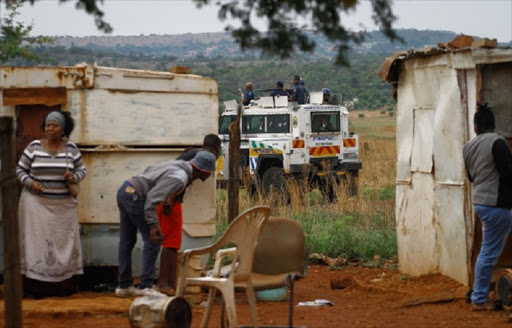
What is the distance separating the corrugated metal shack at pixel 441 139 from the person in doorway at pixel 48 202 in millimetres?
3934

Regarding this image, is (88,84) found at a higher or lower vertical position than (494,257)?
higher

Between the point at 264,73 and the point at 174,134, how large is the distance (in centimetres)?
6617

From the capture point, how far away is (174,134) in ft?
34.2

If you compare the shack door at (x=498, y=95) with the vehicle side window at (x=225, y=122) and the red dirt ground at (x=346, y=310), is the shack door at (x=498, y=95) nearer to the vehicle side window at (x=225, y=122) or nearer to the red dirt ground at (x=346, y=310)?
the red dirt ground at (x=346, y=310)

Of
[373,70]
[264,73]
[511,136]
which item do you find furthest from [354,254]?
[373,70]

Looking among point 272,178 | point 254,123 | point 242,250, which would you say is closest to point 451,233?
point 242,250

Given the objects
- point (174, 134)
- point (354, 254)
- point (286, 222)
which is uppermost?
point (174, 134)

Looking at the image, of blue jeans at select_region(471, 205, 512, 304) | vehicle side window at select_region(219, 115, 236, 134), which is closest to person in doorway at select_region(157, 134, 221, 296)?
blue jeans at select_region(471, 205, 512, 304)

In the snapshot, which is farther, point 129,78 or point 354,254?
point 354,254

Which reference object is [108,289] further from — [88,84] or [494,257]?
[494,257]

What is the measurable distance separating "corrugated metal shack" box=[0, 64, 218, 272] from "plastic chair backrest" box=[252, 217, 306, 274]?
198 cm

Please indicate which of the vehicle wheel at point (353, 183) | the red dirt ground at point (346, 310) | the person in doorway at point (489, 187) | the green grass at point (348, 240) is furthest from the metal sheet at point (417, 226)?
the vehicle wheel at point (353, 183)

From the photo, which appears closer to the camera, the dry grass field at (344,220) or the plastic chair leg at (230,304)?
the plastic chair leg at (230,304)

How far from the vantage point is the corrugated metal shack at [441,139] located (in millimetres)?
10336
